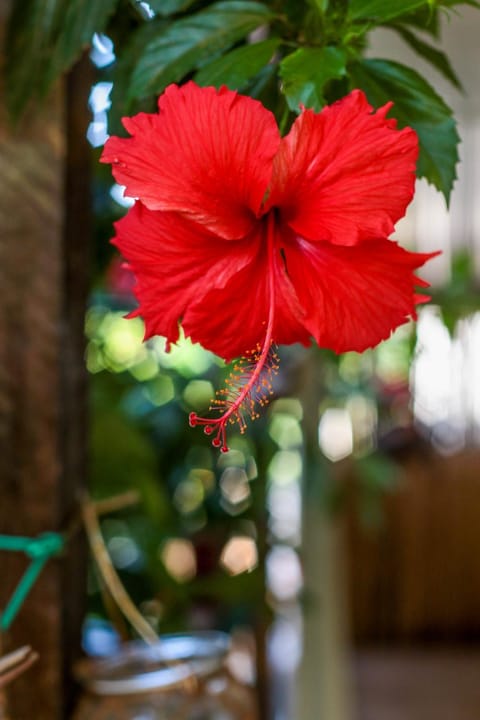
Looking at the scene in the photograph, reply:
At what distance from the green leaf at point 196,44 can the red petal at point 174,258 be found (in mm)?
127

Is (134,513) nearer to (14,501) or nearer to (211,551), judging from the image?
(211,551)

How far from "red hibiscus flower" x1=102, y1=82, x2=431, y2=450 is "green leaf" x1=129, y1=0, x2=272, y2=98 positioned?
132 millimetres

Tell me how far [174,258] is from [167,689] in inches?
16.6

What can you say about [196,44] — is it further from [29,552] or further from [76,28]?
[29,552]

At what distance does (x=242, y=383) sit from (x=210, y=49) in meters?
0.17

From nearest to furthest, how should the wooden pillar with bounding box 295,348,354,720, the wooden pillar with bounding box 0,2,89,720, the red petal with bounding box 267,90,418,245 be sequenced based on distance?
the red petal with bounding box 267,90,418,245 → the wooden pillar with bounding box 0,2,89,720 → the wooden pillar with bounding box 295,348,354,720

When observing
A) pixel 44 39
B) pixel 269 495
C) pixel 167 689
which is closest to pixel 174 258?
pixel 44 39

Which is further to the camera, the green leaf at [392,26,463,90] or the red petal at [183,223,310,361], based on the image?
the green leaf at [392,26,463,90]

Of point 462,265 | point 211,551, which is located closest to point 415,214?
point 462,265

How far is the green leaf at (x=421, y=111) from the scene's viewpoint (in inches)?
14.7

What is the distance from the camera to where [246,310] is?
31cm

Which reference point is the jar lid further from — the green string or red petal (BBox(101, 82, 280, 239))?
red petal (BBox(101, 82, 280, 239))

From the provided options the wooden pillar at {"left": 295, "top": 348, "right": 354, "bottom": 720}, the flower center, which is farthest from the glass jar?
the wooden pillar at {"left": 295, "top": 348, "right": 354, "bottom": 720}

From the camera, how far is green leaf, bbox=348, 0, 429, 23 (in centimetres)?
33
